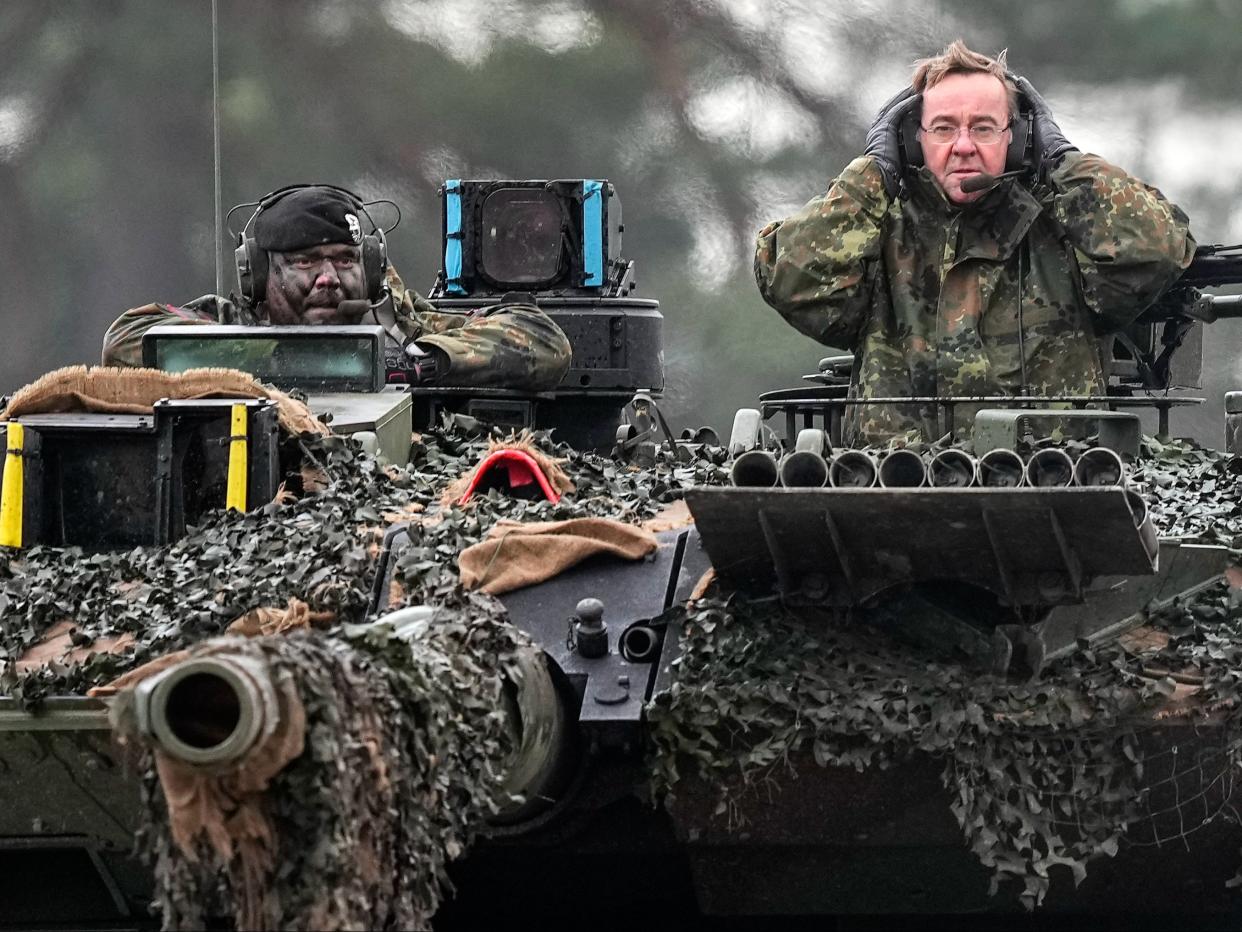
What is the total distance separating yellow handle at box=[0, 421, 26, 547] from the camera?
605 centimetres

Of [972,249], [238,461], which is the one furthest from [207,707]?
[972,249]

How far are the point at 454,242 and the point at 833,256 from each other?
174 inches

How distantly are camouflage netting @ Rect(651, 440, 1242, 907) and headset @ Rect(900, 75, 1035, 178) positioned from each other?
2.10 m

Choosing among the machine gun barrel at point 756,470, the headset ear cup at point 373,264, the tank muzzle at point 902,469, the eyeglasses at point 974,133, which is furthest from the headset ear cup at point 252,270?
the tank muzzle at point 902,469

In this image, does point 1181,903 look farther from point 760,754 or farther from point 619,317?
point 619,317

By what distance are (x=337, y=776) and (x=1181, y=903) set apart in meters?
2.49


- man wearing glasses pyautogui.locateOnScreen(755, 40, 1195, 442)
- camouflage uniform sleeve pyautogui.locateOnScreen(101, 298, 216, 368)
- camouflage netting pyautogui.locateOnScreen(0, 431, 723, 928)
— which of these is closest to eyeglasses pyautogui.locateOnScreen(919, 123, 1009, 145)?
man wearing glasses pyautogui.locateOnScreen(755, 40, 1195, 442)

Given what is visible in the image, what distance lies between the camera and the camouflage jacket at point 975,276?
6.70 meters

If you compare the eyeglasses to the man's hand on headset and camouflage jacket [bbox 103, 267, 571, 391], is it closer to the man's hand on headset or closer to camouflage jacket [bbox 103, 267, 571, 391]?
the man's hand on headset

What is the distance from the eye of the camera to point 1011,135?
6.74m

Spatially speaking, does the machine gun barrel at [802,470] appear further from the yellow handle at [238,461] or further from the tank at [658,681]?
the yellow handle at [238,461]

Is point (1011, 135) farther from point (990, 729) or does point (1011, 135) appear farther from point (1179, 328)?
point (990, 729)

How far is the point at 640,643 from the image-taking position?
516 centimetres

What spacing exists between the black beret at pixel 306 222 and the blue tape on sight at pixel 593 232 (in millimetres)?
2654
